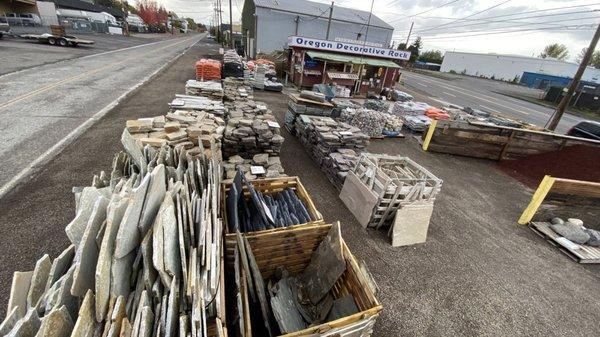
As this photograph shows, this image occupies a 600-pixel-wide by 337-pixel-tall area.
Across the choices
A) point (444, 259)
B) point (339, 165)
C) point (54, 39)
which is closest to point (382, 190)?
point (339, 165)

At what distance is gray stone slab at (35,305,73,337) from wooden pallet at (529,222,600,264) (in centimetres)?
858

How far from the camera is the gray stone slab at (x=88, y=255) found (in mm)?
2027

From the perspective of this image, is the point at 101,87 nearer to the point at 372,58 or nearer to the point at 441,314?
the point at 441,314

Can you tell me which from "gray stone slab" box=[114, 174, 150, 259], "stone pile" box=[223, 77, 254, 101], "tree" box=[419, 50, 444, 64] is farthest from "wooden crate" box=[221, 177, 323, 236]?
"tree" box=[419, 50, 444, 64]

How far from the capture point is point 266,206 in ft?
13.3

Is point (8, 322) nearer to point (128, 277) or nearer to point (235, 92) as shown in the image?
point (128, 277)

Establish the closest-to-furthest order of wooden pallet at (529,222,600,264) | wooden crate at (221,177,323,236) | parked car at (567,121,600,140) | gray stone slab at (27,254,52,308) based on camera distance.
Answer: gray stone slab at (27,254,52,308) < wooden crate at (221,177,323,236) < wooden pallet at (529,222,600,264) < parked car at (567,121,600,140)

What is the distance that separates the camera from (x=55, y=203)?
4.82 m

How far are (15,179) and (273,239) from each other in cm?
590

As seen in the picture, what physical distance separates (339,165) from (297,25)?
109ft

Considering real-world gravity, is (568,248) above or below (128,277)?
below

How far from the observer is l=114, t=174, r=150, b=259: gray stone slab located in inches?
84.6

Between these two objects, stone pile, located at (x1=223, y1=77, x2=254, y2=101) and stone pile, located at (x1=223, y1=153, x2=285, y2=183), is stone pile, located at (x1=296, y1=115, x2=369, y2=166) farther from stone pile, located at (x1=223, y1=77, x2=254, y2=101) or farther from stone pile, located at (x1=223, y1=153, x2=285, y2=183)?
stone pile, located at (x1=223, y1=77, x2=254, y2=101)

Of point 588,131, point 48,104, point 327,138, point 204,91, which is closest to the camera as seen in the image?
point 327,138
